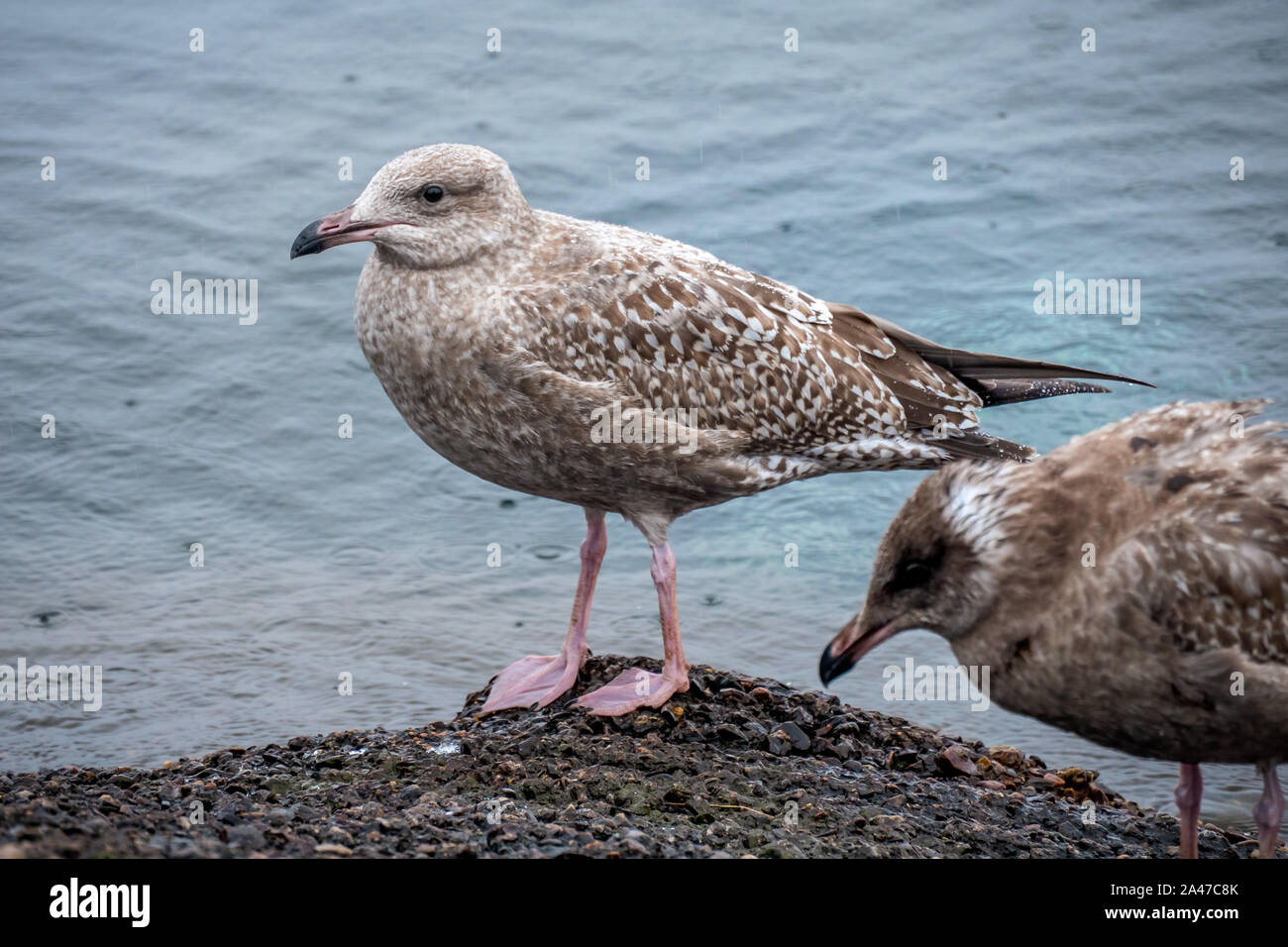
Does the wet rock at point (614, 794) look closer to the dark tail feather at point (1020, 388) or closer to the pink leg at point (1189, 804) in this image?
the pink leg at point (1189, 804)

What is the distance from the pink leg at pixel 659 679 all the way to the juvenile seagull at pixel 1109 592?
1.87m

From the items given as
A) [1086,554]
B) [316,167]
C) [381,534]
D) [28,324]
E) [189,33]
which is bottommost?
[381,534]

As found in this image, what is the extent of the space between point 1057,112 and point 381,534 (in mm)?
9300

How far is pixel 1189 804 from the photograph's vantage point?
6305 mm

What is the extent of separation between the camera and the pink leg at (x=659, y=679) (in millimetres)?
7184

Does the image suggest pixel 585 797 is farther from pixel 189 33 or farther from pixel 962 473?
pixel 189 33

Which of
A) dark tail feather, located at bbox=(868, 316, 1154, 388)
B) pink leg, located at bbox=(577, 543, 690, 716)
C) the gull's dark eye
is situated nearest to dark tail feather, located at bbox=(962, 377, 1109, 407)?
dark tail feather, located at bbox=(868, 316, 1154, 388)

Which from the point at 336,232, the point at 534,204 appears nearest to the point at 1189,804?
the point at 336,232

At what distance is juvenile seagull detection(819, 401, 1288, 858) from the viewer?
A: 5.39 metres

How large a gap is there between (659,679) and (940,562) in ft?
7.60

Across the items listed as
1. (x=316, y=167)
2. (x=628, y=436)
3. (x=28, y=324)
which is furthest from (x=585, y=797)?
(x=316, y=167)

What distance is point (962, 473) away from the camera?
551 centimetres

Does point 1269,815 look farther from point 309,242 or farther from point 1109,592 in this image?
point 309,242

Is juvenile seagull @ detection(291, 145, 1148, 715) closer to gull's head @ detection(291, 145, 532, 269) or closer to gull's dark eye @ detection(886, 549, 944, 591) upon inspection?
gull's head @ detection(291, 145, 532, 269)
